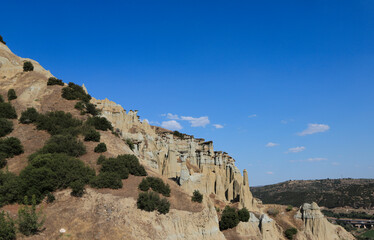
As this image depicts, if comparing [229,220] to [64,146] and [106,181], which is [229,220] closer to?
[106,181]

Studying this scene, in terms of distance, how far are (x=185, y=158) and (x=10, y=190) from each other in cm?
4387

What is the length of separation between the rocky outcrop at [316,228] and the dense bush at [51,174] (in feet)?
123

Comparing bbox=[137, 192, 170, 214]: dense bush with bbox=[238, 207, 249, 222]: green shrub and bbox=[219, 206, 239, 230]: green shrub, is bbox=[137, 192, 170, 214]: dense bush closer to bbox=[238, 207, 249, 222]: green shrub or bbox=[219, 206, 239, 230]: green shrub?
bbox=[219, 206, 239, 230]: green shrub

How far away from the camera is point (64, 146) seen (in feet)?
88.4

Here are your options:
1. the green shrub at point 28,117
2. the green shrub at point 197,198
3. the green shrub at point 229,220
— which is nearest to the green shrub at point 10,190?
the green shrub at point 28,117

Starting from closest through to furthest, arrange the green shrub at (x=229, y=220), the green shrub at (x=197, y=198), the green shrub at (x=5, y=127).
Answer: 1. the green shrub at (x=197, y=198)
2. the green shrub at (x=5, y=127)
3. the green shrub at (x=229, y=220)

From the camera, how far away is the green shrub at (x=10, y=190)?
19.3m

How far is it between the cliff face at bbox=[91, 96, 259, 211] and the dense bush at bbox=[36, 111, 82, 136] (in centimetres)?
1206

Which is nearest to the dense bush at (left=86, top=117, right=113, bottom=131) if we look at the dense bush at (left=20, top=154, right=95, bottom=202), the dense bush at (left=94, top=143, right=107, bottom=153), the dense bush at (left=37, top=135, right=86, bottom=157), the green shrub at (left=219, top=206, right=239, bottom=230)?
the dense bush at (left=37, top=135, right=86, bottom=157)

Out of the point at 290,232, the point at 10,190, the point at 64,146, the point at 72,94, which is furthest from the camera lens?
the point at 290,232

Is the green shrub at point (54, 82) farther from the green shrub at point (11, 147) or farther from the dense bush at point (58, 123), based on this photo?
the green shrub at point (11, 147)

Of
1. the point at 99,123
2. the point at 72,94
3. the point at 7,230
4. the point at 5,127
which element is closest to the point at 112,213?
→ the point at 7,230

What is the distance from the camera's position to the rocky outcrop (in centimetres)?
4431

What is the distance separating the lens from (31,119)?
1283 inches
